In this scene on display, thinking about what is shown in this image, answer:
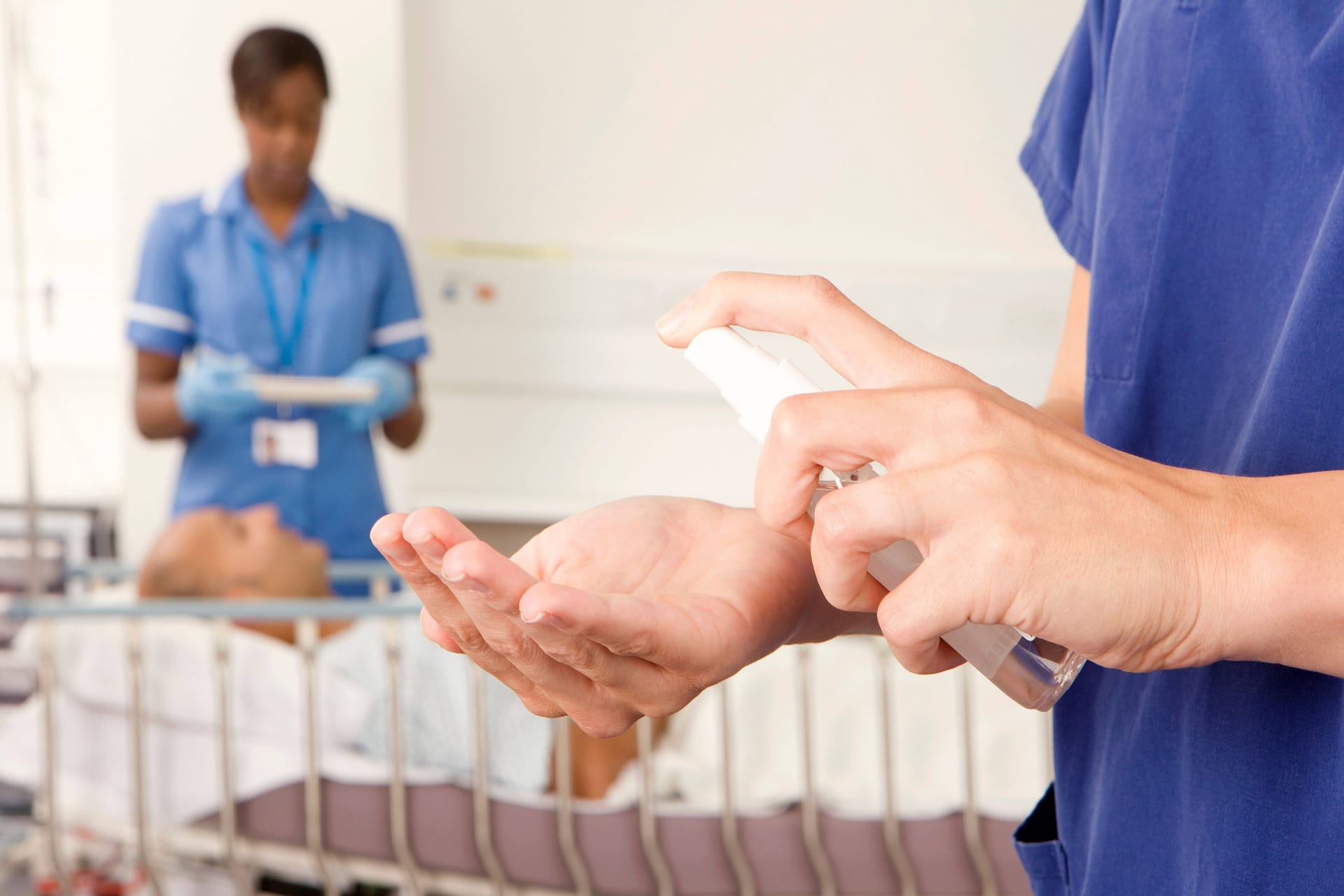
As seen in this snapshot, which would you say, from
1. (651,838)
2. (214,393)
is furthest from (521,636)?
(214,393)

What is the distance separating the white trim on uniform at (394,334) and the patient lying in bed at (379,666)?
1.65 feet

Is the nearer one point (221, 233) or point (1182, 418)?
point (1182, 418)

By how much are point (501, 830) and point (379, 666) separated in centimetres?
32

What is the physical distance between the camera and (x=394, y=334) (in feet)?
7.20

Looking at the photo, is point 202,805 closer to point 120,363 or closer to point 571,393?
point 571,393

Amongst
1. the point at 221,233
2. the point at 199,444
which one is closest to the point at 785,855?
the point at 199,444

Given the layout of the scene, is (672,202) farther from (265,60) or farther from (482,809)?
(482,809)

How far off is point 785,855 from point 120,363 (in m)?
2.25

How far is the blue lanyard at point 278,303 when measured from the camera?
6.79 feet

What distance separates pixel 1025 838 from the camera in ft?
1.94

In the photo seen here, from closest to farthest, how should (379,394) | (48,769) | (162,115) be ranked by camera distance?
(48,769) < (379,394) < (162,115)

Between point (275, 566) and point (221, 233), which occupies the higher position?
point (221, 233)

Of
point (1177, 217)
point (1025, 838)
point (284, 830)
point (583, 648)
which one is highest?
point (1177, 217)

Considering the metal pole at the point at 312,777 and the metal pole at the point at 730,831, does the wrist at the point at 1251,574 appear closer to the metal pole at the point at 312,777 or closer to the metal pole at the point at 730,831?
the metal pole at the point at 730,831
